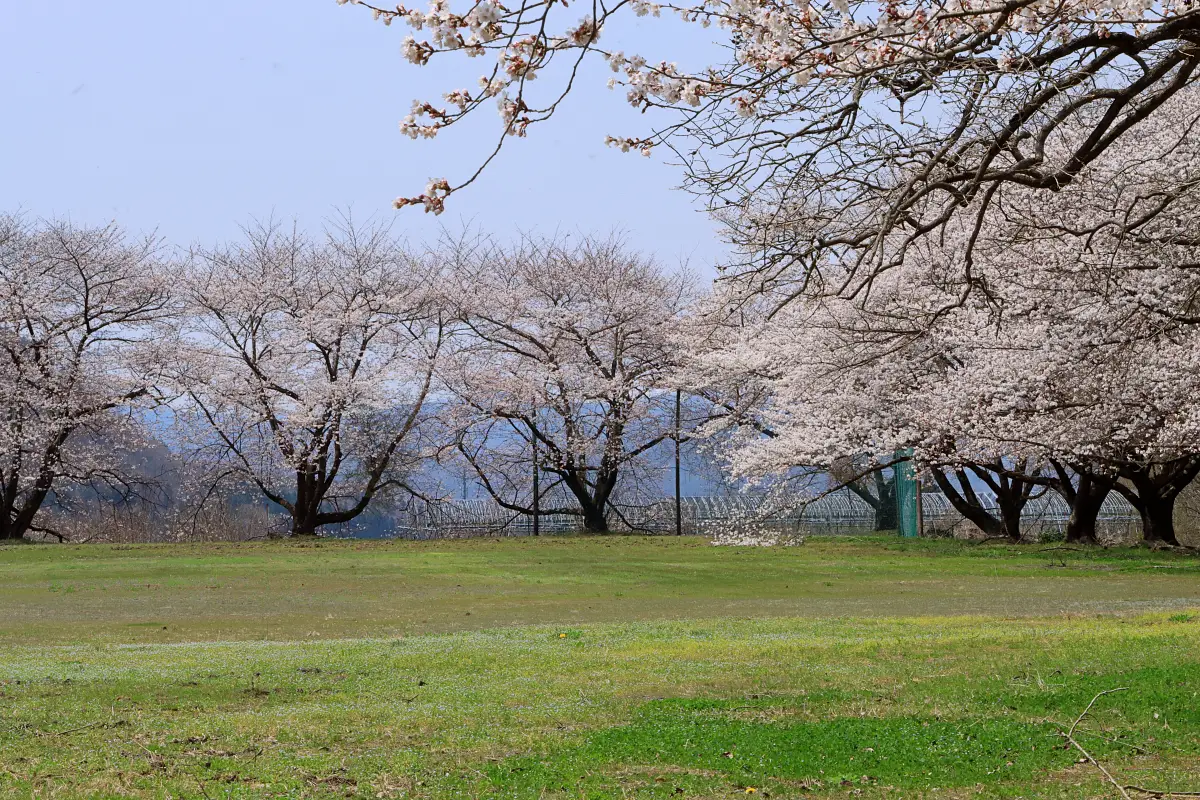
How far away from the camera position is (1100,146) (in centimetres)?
854

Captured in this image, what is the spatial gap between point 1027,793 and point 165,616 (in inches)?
453

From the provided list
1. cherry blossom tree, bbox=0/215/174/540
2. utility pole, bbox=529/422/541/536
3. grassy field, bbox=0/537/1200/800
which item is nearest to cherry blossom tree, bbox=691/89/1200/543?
grassy field, bbox=0/537/1200/800

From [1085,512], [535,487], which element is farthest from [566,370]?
[1085,512]

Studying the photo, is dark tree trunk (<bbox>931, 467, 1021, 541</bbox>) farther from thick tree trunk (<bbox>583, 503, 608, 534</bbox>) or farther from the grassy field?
the grassy field

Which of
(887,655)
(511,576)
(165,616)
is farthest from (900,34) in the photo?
(511,576)

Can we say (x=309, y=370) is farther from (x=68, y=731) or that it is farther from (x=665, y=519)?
(x=68, y=731)

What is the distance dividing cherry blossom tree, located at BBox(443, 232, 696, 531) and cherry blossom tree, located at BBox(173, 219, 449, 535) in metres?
1.47

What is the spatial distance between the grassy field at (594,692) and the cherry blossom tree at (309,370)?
56.3ft

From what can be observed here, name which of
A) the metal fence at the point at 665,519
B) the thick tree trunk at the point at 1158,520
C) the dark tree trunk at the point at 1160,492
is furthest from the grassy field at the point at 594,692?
the metal fence at the point at 665,519

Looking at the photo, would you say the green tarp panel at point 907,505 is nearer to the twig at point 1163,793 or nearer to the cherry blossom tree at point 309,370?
the cherry blossom tree at point 309,370

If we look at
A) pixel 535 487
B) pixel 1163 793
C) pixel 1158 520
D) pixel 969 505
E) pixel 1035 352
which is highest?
pixel 1035 352

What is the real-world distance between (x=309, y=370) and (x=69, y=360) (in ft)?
21.2

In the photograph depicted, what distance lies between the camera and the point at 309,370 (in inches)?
1415

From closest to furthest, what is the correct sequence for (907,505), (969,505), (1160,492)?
1. (1160,492)
2. (969,505)
3. (907,505)
